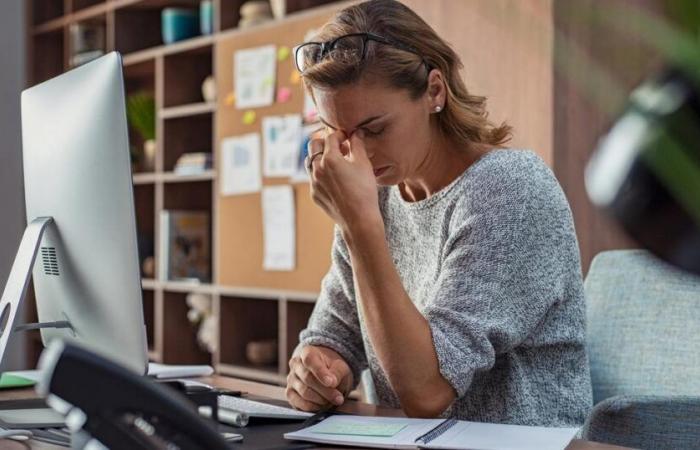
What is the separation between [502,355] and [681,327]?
0.43 metres

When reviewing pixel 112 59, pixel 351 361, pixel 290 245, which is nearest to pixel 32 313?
pixel 290 245

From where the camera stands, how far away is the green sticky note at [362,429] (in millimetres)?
1104

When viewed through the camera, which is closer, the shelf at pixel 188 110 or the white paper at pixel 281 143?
the white paper at pixel 281 143

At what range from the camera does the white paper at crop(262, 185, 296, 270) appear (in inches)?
138

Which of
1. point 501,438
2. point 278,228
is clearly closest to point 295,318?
point 278,228

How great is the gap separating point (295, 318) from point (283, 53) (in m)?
0.99

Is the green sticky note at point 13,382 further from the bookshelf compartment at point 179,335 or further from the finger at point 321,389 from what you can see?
the bookshelf compartment at point 179,335

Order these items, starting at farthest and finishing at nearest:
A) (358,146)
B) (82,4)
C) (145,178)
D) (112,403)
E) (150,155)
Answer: (82,4)
(150,155)
(145,178)
(358,146)
(112,403)

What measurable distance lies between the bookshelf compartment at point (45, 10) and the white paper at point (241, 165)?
1.92 m

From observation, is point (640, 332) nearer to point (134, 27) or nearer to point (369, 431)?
point (369, 431)

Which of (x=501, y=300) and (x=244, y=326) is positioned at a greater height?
(x=501, y=300)

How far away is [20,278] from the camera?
127 cm

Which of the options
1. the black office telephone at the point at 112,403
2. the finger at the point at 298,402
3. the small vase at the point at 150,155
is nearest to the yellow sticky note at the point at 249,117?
the small vase at the point at 150,155

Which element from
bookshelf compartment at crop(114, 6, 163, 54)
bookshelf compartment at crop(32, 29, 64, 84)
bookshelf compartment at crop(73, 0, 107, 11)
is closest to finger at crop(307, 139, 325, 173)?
bookshelf compartment at crop(114, 6, 163, 54)
